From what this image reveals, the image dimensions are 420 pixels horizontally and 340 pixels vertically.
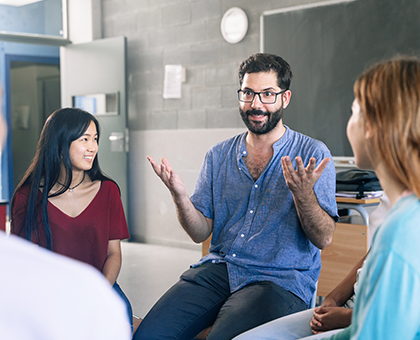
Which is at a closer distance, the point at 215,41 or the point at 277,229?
the point at 277,229

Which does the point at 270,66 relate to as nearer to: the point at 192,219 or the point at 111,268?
the point at 192,219

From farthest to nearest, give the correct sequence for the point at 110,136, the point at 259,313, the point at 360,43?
the point at 110,136
the point at 360,43
the point at 259,313

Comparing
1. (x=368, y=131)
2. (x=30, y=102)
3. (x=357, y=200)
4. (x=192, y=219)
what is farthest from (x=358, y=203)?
(x=30, y=102)

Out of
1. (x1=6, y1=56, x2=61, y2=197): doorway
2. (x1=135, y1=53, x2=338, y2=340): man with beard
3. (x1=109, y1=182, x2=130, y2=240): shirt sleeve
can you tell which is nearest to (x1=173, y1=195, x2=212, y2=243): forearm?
(x1=135, y1=53, x2=338, y2=340): man with beard

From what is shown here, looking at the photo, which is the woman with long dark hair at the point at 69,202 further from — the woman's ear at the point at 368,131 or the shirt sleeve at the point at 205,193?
the woman's ear at the point at 368,131

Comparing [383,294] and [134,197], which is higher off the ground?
[383,294]

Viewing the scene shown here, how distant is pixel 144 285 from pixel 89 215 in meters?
1.84

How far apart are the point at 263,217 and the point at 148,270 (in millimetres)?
2181

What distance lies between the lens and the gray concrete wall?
12.9ft

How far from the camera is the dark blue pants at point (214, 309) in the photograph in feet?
4.58

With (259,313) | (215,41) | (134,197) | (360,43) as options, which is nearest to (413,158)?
(259,313)

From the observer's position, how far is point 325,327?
1236 millimetres

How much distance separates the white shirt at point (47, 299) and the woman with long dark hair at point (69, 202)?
1108mm

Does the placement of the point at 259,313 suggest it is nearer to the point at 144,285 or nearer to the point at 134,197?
the point at 144,285
